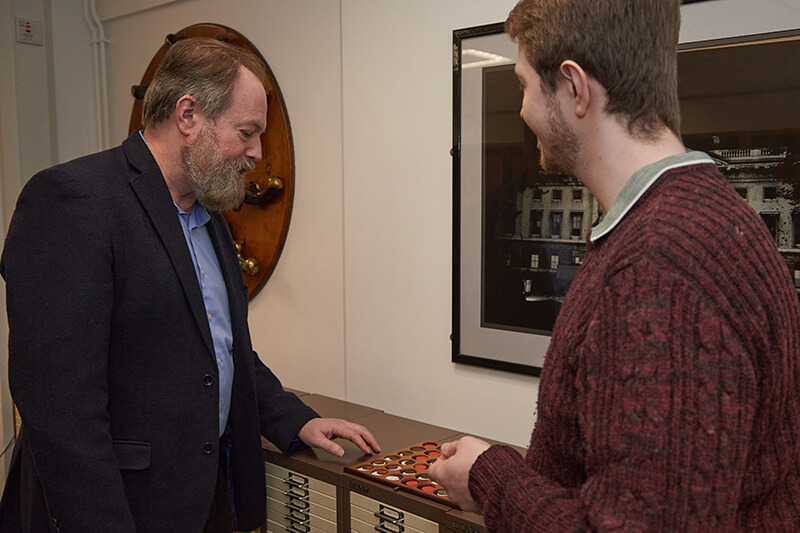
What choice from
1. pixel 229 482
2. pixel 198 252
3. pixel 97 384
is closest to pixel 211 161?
pixel 198 252

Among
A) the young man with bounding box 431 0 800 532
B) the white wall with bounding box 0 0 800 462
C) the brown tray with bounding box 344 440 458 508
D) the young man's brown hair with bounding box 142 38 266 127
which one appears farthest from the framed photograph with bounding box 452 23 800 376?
the young man with bounding box 431 0 800 532

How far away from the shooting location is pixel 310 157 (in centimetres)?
285

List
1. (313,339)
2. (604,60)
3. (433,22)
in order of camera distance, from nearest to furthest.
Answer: (604,60)
(433,22)
(313,339)

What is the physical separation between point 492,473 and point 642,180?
0.45 metres

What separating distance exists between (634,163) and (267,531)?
177cm

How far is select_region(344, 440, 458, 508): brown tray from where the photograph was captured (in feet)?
5.84

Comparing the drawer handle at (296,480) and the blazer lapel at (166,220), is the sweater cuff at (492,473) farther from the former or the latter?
the drawer handle at (296,480)

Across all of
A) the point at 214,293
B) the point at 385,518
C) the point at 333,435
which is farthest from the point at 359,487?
the point at 214,293

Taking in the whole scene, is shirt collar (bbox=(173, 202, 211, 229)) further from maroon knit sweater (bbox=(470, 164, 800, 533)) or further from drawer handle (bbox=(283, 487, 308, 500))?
maroon knit sweater (bbox=(470, 164, 800, 533))

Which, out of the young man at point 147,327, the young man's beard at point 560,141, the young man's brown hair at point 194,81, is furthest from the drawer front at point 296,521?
the young man's beard at point 560,141

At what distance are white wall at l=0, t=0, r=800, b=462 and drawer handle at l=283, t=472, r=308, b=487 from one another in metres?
0.62

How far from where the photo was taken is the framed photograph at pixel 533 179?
175 cm

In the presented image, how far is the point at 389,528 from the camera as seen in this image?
1841 millimetres

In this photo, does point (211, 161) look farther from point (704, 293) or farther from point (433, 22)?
point (704, 293)
